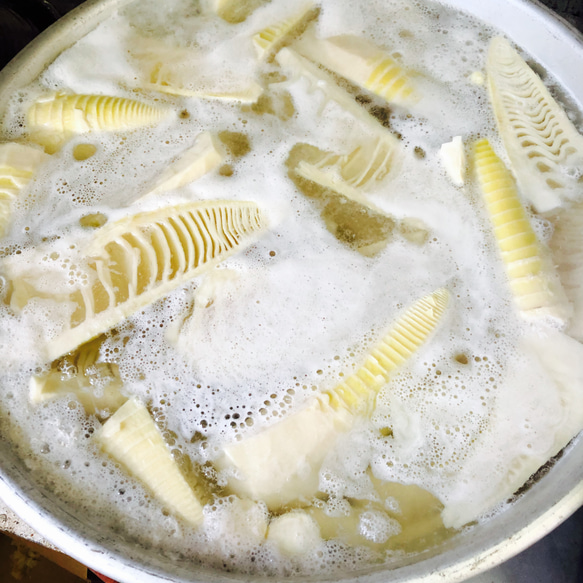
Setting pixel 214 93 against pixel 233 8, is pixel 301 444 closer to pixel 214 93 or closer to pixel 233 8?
pixel 214 93

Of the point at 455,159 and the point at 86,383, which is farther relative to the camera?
the point at 455,159

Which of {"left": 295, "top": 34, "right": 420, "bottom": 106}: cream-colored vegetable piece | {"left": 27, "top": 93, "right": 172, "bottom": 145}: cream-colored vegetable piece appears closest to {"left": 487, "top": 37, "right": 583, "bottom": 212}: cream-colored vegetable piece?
{"left": 295, "top": 34, "right": 420, "bottom": 106}: cream-colored vegetable piece

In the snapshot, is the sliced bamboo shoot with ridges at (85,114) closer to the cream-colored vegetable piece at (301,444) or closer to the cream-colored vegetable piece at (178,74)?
the cream-colored vegetable piece at (178,74)

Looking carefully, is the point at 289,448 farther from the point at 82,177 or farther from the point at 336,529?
the point at 82,177

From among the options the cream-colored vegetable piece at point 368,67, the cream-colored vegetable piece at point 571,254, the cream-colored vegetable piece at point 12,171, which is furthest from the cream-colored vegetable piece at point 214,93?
the cream-colored vegetable piece at point 571,254

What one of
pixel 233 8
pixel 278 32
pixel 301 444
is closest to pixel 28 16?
pixel 233 8

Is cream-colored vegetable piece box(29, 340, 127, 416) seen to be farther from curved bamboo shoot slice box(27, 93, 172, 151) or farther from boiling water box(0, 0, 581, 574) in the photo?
curved bamboo shoot slice box(27, 93, 172, 151)
